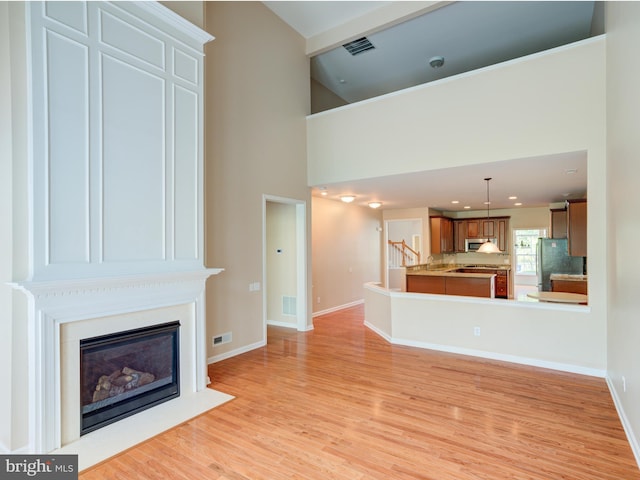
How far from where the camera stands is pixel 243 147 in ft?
16.4

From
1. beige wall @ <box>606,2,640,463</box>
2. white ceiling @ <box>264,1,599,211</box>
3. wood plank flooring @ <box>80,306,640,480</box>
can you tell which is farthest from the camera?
white ceiling @ <box>264,1,599,211</box>

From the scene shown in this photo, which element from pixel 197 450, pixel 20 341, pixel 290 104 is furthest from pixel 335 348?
pixel 290 104

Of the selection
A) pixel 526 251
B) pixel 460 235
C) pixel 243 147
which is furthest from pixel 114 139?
pixel 526 251

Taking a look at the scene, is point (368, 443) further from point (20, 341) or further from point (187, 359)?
point (20, 341)

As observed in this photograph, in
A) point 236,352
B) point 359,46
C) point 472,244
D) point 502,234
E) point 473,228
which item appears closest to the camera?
point 236,352

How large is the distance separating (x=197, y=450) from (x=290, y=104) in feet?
16.6

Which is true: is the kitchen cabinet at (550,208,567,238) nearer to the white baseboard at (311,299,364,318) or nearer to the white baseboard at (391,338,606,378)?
the white baseboard at (391,338,606,378)

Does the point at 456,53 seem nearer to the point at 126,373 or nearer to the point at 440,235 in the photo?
the point at 440,235

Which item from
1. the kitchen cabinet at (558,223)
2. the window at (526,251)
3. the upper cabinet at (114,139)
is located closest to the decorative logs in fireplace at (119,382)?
the upper cabinet at (114,139)

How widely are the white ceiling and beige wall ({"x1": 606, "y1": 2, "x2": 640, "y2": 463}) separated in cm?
101

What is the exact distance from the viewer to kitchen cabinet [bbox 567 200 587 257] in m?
5.34

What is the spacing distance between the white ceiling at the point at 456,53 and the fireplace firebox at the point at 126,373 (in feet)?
12.5

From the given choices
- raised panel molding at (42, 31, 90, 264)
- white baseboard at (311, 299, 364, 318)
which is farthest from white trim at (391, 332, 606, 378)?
raised panel molding at (42, 31, 90, 264)

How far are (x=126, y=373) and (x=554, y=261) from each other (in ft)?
24.6
